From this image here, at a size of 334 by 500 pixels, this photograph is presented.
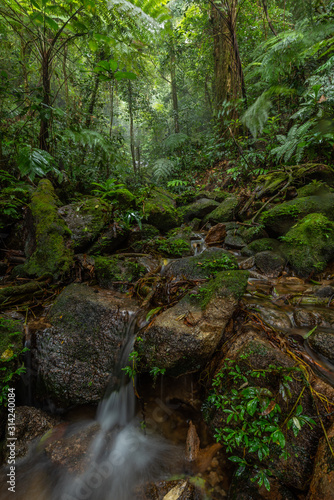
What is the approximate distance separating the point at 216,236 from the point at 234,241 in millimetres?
438

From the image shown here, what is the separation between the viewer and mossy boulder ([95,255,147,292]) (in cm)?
327

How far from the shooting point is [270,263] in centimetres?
361

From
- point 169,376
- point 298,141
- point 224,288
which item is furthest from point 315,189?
point 169,376

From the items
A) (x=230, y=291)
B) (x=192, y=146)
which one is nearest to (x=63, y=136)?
(x=230, y=291)

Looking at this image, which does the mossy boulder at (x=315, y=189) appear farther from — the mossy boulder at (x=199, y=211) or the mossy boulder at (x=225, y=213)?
the mossy boulder at (x=199, y=211)

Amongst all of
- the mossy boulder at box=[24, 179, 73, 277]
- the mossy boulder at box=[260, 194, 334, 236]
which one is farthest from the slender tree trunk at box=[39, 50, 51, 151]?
the mossy boulder at box=[260, 194, 334, 236]

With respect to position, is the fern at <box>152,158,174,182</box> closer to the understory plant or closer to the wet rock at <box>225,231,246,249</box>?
the wet rock at <box>225,231,246,249</box>

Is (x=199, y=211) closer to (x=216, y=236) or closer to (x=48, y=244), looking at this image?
(x=216, y=236)

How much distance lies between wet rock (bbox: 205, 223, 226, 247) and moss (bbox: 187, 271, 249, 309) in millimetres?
2196

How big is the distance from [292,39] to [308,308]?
18.2ft

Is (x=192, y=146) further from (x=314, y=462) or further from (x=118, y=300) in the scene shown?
(x=314, y=462)

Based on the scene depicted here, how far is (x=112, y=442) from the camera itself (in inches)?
84.0

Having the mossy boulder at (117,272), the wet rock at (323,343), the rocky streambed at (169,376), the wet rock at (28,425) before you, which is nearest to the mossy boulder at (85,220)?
the rocky streambed at (169,376)

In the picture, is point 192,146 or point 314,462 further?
point 192,146
